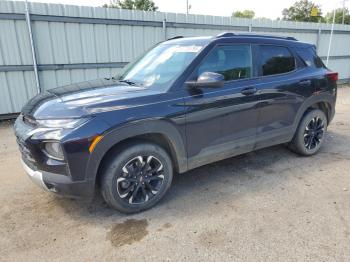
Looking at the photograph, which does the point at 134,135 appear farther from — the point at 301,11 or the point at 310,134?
the point at 301,11

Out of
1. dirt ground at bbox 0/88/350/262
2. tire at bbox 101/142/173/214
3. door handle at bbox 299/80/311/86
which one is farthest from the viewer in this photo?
door handle at bbox 299/80/311/86

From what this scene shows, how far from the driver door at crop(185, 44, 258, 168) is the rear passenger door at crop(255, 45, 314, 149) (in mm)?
161

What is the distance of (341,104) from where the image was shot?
355 inches

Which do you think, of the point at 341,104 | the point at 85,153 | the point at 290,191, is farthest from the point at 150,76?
the point at 341,104

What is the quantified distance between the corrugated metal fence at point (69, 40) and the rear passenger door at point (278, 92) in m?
5.01

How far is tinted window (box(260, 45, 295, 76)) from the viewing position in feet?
12.5

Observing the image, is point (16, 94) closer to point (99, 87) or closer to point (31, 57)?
point (31, 57)

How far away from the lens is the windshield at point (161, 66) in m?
3.20

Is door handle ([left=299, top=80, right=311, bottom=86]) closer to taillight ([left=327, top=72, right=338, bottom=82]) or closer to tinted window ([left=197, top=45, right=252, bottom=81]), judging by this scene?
taillight ([left=327, top=72, right=338, bottom=82])

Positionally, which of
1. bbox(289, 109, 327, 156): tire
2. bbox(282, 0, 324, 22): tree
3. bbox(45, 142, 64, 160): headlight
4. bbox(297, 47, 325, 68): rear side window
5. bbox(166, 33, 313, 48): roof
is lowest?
bbox(289, 109, 327, 156): tire

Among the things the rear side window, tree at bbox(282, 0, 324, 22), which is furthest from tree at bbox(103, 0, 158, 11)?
the rear side window

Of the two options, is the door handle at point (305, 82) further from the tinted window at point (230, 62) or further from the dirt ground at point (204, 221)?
the dirt ground at point (204, 221)

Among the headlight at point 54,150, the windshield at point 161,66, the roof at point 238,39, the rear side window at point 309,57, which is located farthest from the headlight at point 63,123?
the rear side window at point 309,57

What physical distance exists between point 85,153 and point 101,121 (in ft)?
1.07
